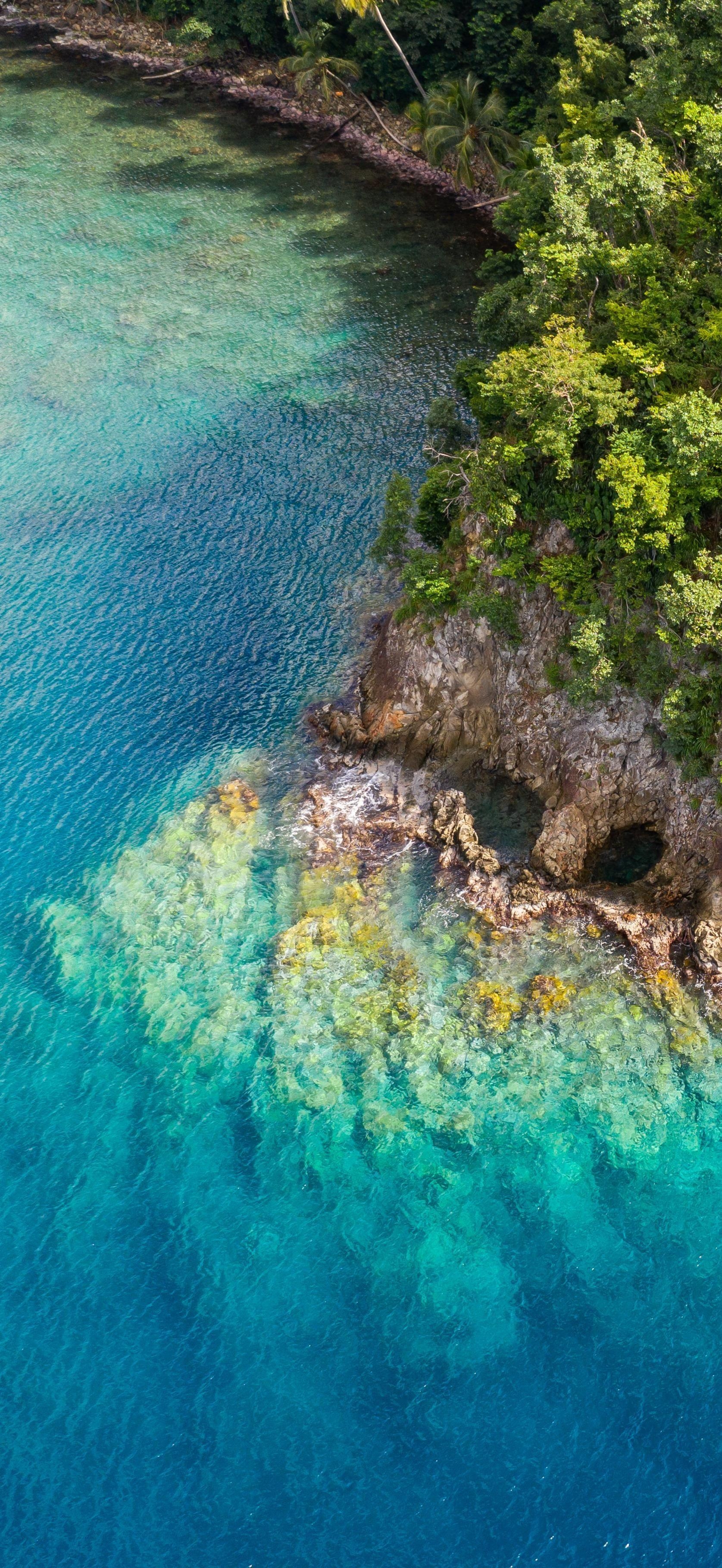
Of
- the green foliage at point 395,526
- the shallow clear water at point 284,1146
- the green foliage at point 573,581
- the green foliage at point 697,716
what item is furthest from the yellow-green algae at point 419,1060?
the green foliage at point 395,526

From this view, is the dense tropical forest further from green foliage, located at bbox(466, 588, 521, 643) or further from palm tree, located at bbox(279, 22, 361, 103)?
palm tree, located at bbox(279, 22, 361, 103)

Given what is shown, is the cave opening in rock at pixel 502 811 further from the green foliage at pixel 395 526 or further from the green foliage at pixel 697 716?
the green foliage at pixel 395 526

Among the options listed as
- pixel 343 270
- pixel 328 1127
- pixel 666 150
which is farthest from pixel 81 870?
pixel 343 270

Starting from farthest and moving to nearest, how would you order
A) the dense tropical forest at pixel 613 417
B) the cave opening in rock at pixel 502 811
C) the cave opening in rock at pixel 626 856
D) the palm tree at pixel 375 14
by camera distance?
1. the palm tree at pixel 375 14
2. the cave opening in rock at pixel 502 811
3. the cave opening in rock at pixel 626 856
4. the dense tropical forest at pixel 613 417

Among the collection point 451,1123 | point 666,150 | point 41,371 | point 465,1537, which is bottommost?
point 465,1537

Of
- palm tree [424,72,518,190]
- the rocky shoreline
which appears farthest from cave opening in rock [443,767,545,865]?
the rocky shoreline

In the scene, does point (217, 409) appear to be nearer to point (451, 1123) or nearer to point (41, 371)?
point (41, 371)
